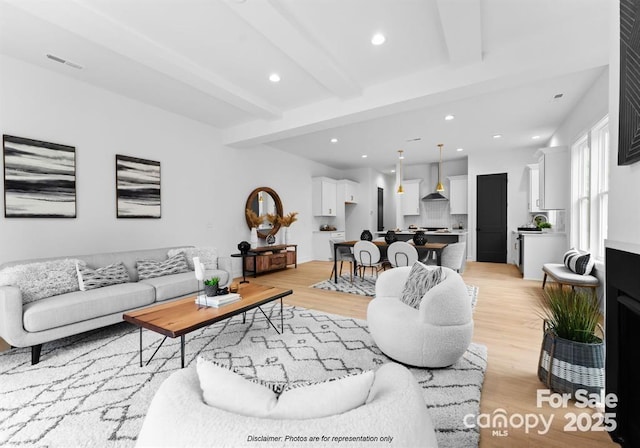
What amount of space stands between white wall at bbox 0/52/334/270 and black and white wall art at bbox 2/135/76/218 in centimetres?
8

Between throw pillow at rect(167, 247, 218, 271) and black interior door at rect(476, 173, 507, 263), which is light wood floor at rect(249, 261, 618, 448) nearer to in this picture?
throw pillow at rect(167, 247, 218, 271)

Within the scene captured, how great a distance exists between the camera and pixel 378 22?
2633 mm

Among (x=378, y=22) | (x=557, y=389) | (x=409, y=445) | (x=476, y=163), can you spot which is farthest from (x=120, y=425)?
(x=476, y=163)

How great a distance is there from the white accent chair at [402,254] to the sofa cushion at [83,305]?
3.27 m

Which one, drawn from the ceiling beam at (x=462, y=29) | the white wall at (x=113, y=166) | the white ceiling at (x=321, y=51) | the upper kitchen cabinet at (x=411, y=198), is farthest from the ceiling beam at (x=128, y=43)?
the upper kitchen cabinet at (x=411, y=198)

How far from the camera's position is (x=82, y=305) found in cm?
260

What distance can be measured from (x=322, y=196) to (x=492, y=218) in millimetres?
4475

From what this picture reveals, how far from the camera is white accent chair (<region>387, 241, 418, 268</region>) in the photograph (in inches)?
171

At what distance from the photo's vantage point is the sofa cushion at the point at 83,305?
2359 mm

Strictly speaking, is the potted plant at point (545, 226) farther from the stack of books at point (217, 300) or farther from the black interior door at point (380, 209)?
the stack of books at point (217, 300)

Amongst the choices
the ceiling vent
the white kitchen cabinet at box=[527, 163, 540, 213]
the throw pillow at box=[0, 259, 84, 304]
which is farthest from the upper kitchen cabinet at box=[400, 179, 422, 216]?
the throw pillow at box=[0, 259, 84, 304]

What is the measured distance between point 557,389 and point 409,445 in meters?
1.90

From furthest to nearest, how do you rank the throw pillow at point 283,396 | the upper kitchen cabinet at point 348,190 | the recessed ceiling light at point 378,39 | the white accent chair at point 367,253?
1. the upper kitchen cabinet at point 348,190
2. the white accent chair at point 367,253
3. the recessed ceiling light at point 378,39
4. the throw pillow at point 283,396

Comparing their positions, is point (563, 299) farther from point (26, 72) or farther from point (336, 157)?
point (336, 157)
